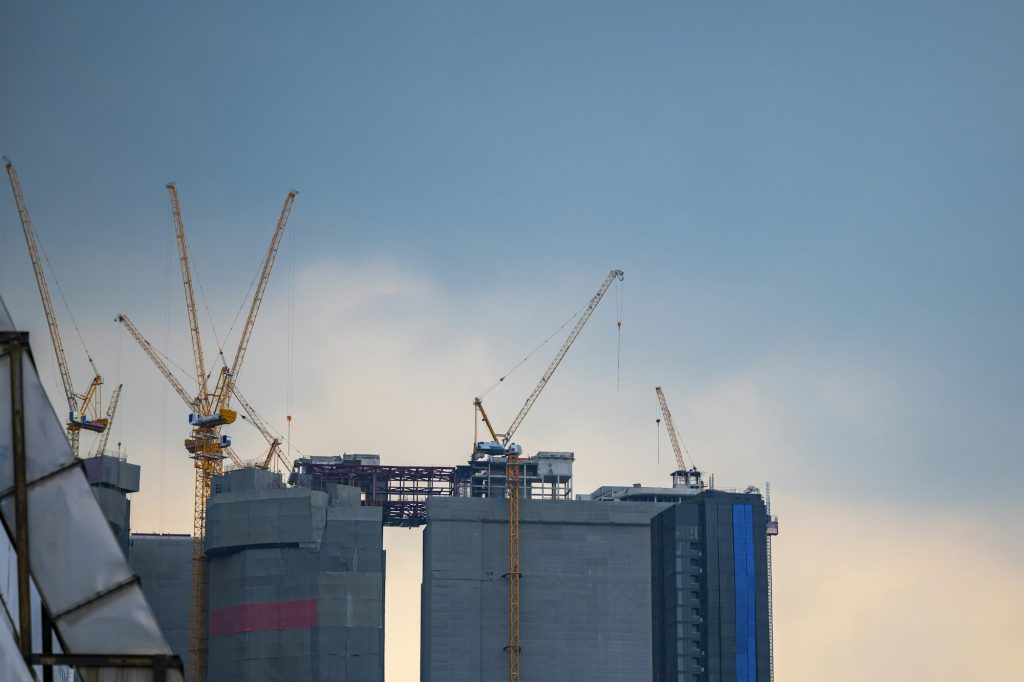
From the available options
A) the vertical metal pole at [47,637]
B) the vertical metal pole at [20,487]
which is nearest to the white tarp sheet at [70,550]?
the vertical metal pole at [20,487]

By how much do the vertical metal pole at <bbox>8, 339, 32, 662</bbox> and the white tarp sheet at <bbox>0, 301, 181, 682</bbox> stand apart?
0.21 ft

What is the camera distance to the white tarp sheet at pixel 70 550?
18516mm

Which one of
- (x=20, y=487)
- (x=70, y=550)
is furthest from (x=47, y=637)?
(x=20, y=487)

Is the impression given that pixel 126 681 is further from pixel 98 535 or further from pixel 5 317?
pixel 5 317

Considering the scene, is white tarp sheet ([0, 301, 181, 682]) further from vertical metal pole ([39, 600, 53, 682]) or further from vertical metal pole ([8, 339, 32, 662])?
vertical metal pole ([39, 600, 53, 682])

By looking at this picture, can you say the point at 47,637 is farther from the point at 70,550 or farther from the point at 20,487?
the point at 20,487

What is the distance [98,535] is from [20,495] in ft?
3.05

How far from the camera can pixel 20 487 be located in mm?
18406

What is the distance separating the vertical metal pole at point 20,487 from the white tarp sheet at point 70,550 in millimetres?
64

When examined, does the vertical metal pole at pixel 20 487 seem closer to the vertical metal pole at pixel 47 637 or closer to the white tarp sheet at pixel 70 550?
the white tarp sheet at pixel 70 550

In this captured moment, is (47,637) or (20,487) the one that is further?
(47,637)

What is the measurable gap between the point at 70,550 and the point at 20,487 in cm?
87

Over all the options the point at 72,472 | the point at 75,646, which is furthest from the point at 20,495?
the point at 75,646

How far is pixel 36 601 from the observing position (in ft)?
65.8
